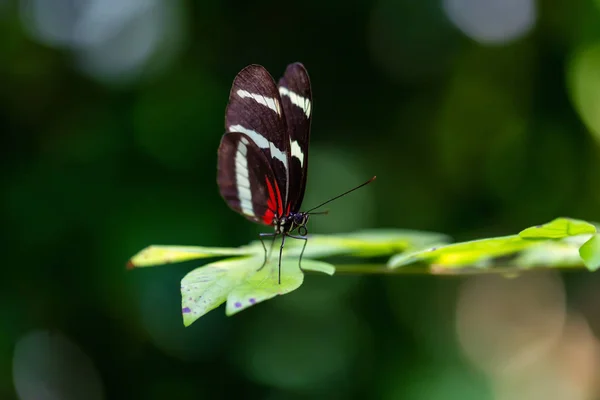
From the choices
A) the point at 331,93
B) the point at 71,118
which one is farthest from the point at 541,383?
the point at 71,118

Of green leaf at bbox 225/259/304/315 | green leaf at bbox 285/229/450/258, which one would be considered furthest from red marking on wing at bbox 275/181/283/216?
green leaf at bbox 225/259/304/315

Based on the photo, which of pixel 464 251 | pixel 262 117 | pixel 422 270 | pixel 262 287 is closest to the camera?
pixel 262 287

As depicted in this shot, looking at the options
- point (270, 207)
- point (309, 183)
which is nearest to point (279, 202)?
point (270, 207)

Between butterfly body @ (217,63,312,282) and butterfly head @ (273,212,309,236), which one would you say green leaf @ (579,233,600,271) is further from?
butterfly head @ (273,212,309,236)

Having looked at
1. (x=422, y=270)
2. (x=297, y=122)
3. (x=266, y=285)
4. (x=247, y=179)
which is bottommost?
(x=422, y=270)

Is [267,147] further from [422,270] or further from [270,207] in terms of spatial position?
[422,270]

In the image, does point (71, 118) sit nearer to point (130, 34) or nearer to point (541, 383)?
point (130, 34)

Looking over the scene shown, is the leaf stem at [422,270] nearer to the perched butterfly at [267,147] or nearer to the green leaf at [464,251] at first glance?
the green leaf at [464,251]
